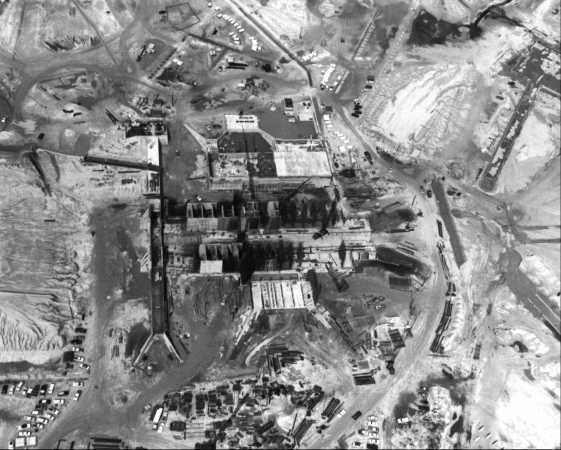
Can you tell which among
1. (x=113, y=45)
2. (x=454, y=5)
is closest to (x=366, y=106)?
(x=454, y=5)

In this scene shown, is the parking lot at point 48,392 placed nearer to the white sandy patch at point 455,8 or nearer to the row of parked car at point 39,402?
the row of parked car at point 39,402

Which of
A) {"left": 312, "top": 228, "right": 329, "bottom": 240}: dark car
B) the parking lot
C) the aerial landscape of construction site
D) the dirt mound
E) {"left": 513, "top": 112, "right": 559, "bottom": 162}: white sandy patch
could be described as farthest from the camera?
{"left": 513, "top": 112, "right": 559, "bottom": 162}: white sandy patch

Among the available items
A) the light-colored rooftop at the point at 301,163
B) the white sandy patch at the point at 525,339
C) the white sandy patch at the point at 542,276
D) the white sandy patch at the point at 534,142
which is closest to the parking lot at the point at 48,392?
the light-colored rooftop at the point at 301,163

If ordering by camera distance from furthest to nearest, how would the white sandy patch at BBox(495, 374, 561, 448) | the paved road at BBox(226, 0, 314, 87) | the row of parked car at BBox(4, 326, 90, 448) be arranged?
the paved road at BBox(226, 0, 314, 87)
the white sandy patch at BBox(495, 374, 561, 448)
the row of parked car at BBox(4, 326, 90, 448)

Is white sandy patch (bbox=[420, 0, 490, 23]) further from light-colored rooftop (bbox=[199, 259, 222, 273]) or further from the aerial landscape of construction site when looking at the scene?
light-colored rooftop (bbox=[199, 259, 222, 273])

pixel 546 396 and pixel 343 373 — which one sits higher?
pixel 343 373

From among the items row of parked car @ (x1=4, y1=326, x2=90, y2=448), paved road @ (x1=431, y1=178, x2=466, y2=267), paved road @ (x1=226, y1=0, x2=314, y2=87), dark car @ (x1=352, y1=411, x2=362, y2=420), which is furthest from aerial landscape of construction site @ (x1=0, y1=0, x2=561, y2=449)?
dark car @ (x1=352, y1=411, x2=362, y2=420)

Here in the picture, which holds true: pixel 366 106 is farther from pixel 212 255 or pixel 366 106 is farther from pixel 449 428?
pixel 449 428

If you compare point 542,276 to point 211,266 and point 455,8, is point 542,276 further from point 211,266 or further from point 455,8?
point 455,8

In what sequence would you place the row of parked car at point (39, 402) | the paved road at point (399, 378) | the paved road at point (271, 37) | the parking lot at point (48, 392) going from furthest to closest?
the paved road at point (271, 37) < the paved road at point (399, 378) < the parking lot at point (48, 392) < the row of parked car at point (39, 402)
